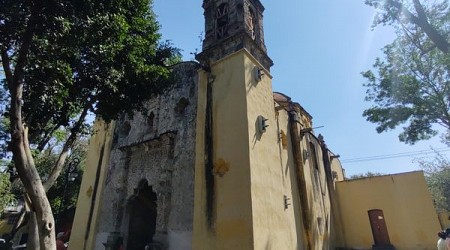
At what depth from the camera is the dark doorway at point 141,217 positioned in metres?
10.8

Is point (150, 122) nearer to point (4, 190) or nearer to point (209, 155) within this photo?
point (209, 155)

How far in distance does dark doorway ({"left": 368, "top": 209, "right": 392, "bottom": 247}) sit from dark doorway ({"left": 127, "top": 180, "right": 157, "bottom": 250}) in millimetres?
11109

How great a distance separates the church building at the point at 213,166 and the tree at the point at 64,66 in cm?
222

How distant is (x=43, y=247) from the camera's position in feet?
15.6

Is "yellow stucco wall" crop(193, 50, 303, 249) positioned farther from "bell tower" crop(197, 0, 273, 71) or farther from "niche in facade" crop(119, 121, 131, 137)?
"niche in facade" crop(119, 121, 131, 137)

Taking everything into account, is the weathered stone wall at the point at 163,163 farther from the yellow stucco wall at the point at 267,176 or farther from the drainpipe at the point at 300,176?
the drainpipe at the point at 300,176

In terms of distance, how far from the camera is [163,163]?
10.1 m

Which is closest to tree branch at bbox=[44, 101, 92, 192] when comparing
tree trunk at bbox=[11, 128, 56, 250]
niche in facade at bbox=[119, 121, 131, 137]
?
tree trunk at bbox=[11, 128, 56, 250]

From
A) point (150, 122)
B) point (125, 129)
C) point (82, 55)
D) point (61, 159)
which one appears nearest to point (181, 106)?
point (150, 122)

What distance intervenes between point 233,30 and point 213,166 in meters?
5.09

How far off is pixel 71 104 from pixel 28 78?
1.01 meters

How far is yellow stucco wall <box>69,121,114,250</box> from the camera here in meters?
11.7

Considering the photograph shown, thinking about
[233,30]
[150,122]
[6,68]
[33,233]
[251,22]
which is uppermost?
[251,22]

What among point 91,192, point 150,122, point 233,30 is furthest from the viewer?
point 91,192
